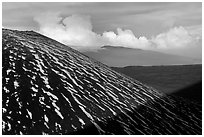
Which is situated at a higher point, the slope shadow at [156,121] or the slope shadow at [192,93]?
the slope shadow at [156,121]

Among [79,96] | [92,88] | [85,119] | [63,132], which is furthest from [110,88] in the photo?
[63,132]

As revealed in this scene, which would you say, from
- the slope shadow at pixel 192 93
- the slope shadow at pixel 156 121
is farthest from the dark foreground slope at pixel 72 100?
the slope shadow at pixel 192 93

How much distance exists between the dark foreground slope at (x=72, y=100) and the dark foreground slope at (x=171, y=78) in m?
3.07

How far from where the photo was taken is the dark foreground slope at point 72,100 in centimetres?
515

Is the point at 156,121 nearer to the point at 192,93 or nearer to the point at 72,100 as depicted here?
the point at 72,100

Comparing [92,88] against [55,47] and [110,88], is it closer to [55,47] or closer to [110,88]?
[110,88]

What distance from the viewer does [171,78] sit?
13.0m

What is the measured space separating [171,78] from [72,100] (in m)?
8.02

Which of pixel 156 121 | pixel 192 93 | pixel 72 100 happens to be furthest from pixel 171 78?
pixel 72 100

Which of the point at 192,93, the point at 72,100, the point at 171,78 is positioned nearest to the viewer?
the point at 72,100

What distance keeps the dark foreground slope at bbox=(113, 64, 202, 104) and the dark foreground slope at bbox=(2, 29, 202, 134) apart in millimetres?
3072

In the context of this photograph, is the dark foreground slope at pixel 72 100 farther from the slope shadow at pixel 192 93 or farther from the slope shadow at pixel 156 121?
the slope shadow at pixel 192 93

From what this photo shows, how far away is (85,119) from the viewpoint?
17.3 ft

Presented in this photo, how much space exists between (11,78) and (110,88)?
1.73 metres
